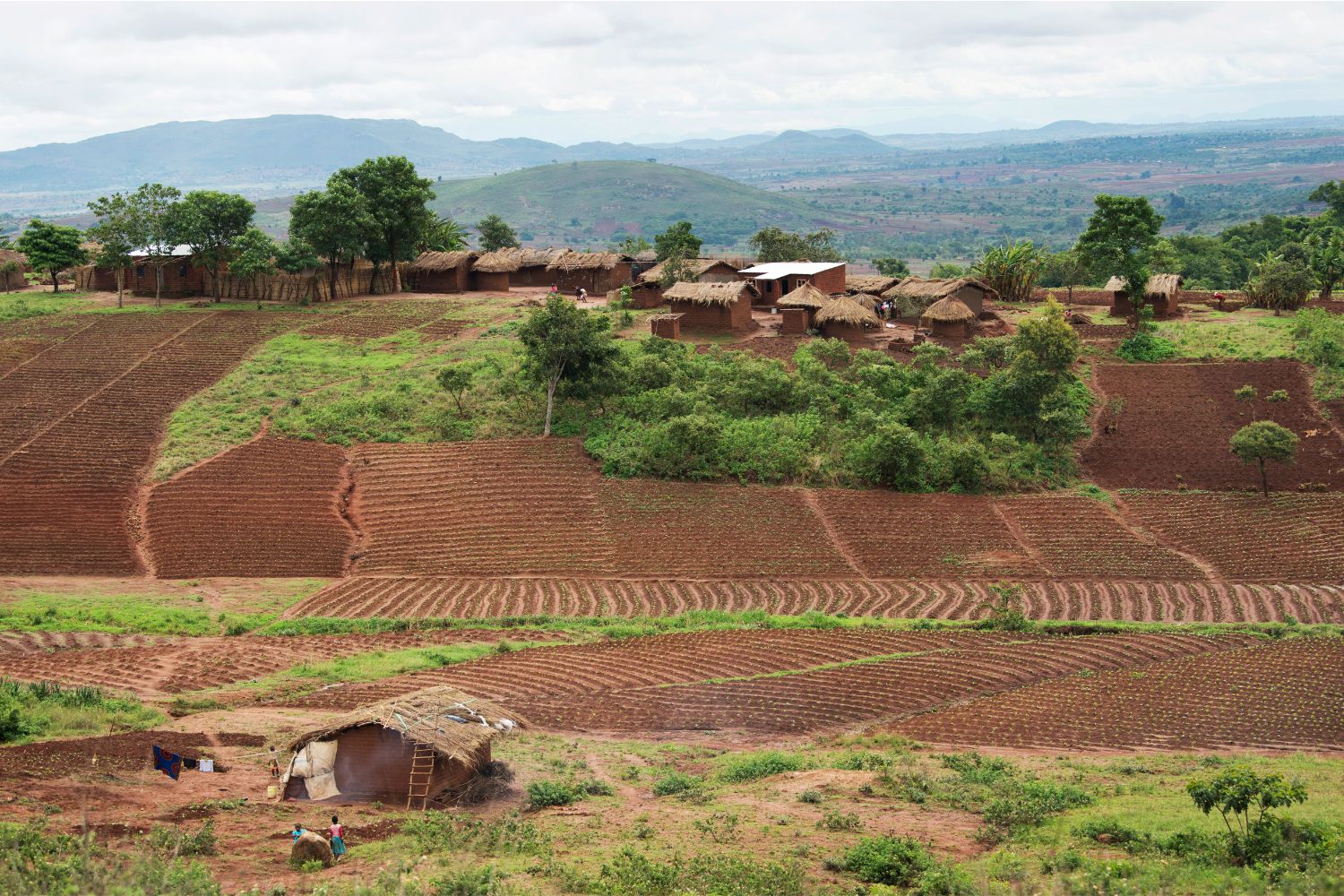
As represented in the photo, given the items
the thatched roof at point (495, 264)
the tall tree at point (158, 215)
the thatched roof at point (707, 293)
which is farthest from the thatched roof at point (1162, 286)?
the tall tree at point (158, 215)

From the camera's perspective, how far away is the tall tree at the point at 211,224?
50906mm

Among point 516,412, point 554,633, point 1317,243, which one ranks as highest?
point 1317,243

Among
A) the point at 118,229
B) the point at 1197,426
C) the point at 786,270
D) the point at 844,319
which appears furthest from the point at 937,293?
the point at 118,229

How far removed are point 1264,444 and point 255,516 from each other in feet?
93.0

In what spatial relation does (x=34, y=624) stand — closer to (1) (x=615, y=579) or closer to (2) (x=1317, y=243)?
(1) (x=615, y=579)

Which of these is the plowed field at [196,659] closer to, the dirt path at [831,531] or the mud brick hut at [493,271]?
the dirt path at [831,531]

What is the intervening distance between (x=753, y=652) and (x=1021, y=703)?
5755mm

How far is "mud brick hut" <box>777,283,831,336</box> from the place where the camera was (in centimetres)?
4756

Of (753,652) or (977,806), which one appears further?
(753,652)

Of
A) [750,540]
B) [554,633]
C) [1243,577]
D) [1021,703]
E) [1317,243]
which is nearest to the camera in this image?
[1021,703]

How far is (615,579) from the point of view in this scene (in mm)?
31828

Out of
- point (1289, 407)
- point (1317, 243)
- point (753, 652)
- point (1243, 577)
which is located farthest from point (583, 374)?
point (1317, 243)

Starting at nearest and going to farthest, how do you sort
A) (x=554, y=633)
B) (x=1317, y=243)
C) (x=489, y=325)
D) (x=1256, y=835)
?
(x=1256, y=835), (x=554, y=633), (x=489, y=325), (x=1317, y=243)

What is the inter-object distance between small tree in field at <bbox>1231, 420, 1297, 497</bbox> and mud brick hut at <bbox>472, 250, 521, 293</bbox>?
3318 centimetres
